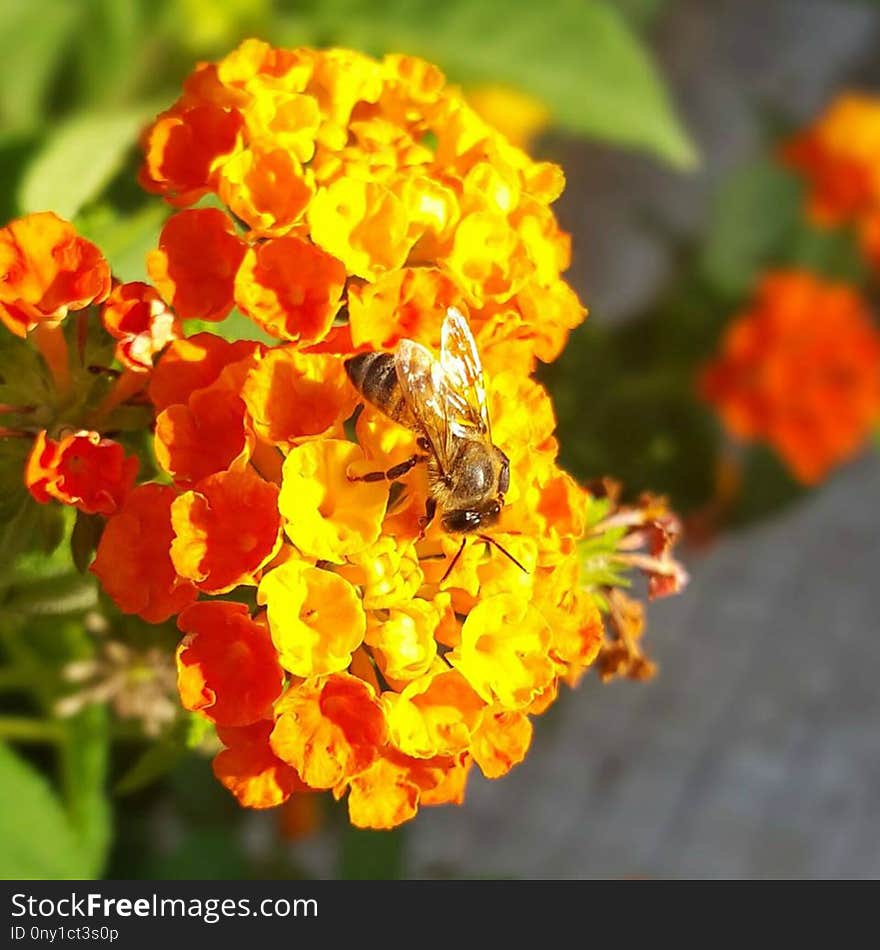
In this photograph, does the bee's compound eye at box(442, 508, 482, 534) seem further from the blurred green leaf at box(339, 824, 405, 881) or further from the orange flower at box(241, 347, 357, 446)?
the blurred green leaf at box(339, 824, 405, 881)

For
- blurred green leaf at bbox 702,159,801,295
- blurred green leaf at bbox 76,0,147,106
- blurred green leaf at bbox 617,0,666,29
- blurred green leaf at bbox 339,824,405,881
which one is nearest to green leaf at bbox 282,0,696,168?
blurred green leaf at bbox 76,0,147,106

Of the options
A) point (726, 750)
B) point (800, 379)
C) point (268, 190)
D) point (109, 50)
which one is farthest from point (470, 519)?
point (726, 750)

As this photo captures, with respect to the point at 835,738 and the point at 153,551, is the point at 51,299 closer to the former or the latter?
the point at 153,551

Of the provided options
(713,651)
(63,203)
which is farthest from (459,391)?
(713,651)

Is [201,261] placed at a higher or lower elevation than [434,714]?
higher

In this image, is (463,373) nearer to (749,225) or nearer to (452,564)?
(452,564)

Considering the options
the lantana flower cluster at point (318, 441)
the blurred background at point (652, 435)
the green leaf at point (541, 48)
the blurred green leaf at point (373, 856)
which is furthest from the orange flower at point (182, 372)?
the green leaf at point (541, 48)
